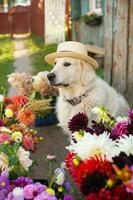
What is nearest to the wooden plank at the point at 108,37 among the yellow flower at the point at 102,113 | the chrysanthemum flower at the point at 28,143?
the chrysanthemum flower at the point at 28,143

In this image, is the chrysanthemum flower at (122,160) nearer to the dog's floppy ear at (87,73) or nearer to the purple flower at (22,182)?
the purple flower at (22,182)

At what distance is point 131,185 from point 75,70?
314 cm

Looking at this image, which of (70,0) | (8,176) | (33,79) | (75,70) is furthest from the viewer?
(70,0)

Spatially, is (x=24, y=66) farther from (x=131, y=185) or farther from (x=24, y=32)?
(x=24, y=32)

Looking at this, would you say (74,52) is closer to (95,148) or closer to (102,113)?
(102,113)

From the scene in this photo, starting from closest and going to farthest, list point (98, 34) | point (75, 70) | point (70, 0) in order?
point (75, 70) → point (98, 34) → point (70, 0)

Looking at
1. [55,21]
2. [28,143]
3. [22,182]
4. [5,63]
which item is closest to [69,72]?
[28,143]

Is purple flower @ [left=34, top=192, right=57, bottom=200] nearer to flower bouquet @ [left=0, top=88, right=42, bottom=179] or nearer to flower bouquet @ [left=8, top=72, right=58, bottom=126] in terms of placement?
flower bouquet @ [left=0, top=88, right=42, bottom=179]

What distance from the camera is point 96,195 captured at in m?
2.79

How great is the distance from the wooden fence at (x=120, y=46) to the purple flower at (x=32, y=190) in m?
3.84

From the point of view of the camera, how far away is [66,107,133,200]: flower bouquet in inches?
110

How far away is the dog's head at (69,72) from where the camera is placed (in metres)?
5.61

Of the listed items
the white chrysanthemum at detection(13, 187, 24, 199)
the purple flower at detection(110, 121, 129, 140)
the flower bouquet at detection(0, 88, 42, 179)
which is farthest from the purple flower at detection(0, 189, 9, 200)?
the purple flower at detection(110, 121, 129, 140)

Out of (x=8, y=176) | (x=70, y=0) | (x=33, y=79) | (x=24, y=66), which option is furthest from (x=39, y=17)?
(x=8, y=176)
